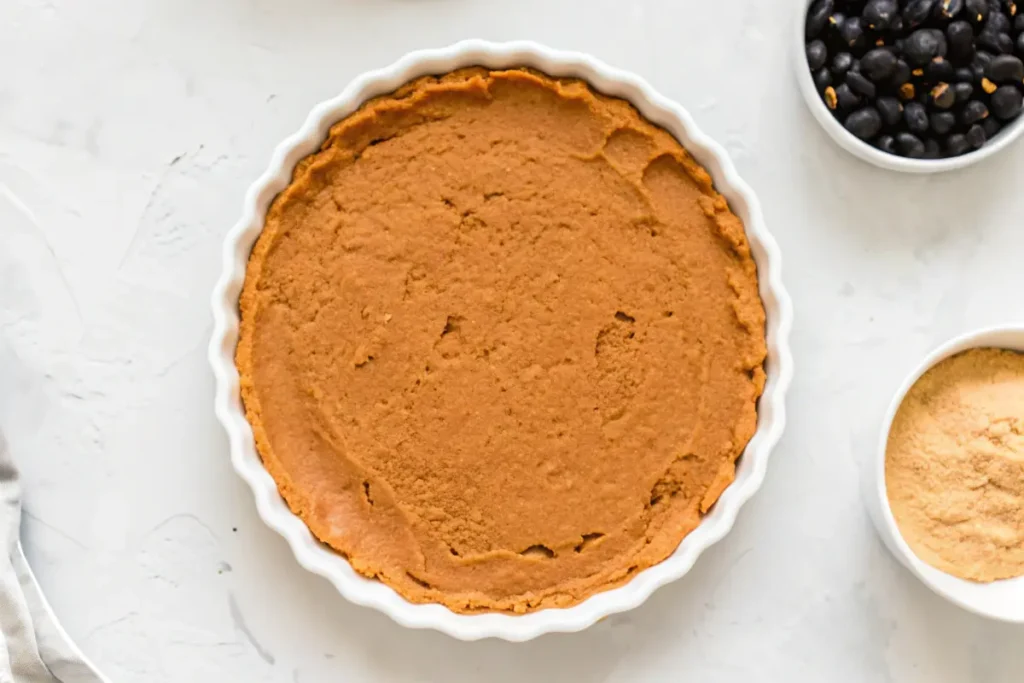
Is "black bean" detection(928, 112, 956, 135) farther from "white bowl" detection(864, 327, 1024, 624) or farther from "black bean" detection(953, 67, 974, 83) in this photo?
"white bowl" detection(864, 327, 1024, 624)

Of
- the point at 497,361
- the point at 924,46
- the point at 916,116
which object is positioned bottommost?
the point at 497,361

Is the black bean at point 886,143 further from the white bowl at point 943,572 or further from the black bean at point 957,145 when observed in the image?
the white bowl at point 943,572

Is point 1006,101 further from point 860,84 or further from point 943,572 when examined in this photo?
point 943,572

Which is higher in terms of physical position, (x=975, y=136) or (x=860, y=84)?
(x=860, y=84)

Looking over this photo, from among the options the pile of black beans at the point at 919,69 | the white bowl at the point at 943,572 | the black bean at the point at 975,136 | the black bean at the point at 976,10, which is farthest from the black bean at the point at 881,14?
the white bowl at the point at 943,572

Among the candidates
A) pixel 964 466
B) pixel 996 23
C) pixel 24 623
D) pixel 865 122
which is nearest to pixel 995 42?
pixel 996 23

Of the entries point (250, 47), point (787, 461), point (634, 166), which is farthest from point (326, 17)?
point (787, 461)

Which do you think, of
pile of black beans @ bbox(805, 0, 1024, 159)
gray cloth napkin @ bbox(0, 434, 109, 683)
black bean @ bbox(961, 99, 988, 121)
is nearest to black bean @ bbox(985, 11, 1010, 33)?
pile of black beans @ bbox(805, 0, 1024, 159)
